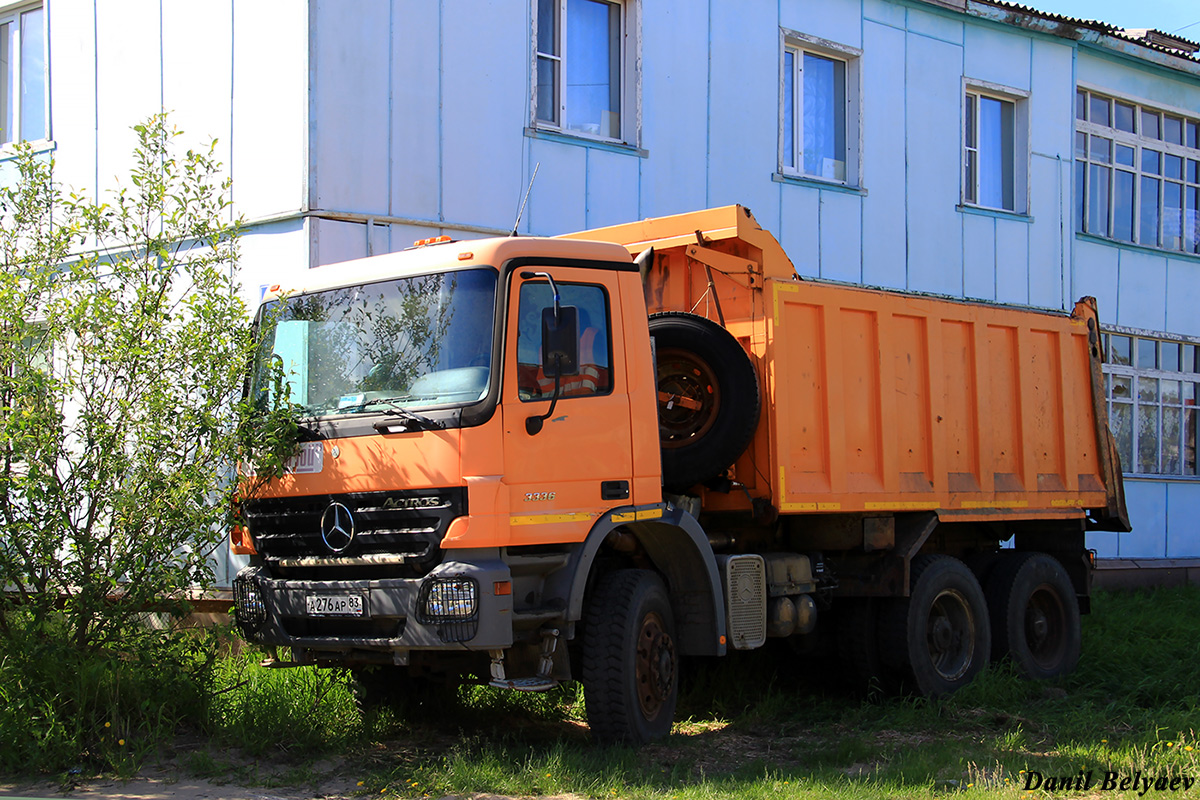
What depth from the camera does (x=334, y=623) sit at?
6.54 m

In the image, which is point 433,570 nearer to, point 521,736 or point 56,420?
point 521,736

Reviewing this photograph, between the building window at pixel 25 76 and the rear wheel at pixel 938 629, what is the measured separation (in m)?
9.56

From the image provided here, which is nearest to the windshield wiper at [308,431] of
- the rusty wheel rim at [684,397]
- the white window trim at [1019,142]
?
the rusty wheel rim at [684,397]

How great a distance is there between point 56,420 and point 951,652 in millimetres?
6219

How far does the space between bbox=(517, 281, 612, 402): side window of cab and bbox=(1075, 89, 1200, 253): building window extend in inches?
480

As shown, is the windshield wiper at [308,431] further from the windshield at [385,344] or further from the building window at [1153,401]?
the building window at [1153,401]

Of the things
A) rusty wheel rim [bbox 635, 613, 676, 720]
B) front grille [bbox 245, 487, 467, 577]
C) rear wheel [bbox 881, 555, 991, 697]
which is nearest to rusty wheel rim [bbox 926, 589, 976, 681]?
rear wheel [bbox 881, 555, 991, 697]

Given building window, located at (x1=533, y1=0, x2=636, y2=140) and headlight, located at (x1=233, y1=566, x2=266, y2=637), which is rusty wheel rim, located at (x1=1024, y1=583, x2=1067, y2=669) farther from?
headlight, located at (x1=233, y1=566, x2=266, y2=637)

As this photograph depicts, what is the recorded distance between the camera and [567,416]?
6.60 m

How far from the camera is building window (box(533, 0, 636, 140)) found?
11.9m

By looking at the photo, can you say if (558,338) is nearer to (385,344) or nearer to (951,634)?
(385,344)

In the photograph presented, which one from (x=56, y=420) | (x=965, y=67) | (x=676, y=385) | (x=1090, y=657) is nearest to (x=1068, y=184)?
(x=965, y=67)

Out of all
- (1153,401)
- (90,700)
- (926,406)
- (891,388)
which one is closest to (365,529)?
(90,700)

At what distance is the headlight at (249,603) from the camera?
6.77 m
